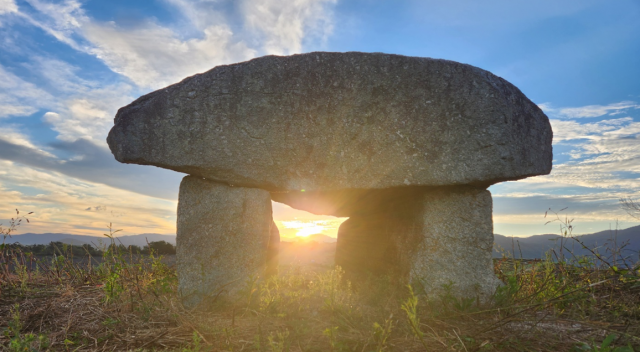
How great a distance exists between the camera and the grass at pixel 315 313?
8.94 ft

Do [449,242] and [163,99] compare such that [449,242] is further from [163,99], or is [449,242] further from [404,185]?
[163,99]

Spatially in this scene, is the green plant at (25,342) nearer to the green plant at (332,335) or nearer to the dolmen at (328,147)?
the dolmen at (328,147)

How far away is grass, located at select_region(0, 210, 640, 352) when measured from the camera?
2.72 metres

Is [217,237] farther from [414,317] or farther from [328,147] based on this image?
[414,317]

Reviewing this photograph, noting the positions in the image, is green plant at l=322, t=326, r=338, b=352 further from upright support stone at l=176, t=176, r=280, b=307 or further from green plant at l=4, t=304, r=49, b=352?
green plant at l=4, t=304, r=49, b=352

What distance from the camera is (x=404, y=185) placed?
4289 mm

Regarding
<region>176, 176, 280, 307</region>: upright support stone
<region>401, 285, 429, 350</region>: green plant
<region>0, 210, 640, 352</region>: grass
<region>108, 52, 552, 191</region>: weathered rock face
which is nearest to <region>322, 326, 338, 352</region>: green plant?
<region>0, 210, 640, 352</region>: grass

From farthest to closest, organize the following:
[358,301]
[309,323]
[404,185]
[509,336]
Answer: [358,301] < [404,185] < [309,323] < [509,336]

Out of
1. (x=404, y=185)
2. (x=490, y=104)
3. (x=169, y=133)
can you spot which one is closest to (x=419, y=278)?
(x=404, y=185)

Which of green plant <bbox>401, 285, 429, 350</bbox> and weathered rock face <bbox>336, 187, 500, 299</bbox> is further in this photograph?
weathered rock face <bbox>336, 187, 500, 299</bbox>

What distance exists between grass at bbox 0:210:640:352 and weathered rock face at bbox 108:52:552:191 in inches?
47.3

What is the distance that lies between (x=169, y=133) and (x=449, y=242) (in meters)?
3.35

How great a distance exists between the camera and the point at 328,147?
4320 millimetres

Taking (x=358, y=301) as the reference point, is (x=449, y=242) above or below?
above
